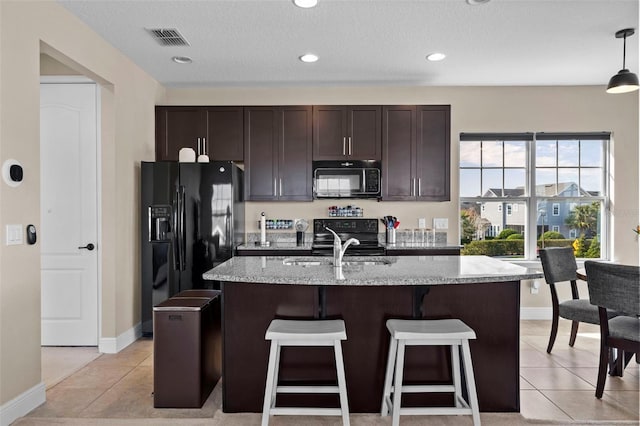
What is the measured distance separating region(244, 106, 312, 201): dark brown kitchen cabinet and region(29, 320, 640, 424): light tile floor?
2013mm

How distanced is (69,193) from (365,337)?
296 cm

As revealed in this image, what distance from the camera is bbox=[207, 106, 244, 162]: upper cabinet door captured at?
4602mm

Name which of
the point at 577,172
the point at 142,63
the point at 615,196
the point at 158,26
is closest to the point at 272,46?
the point at 158,26

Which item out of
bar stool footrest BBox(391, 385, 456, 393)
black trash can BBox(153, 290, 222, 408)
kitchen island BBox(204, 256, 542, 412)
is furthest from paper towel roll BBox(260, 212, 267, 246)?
bar stool footrest BBox(391, 385, 456, 393)

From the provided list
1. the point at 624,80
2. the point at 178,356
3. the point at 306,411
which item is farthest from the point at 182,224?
the point at 624,80

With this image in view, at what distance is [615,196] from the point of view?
4762mm

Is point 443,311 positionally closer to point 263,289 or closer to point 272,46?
point 263,289

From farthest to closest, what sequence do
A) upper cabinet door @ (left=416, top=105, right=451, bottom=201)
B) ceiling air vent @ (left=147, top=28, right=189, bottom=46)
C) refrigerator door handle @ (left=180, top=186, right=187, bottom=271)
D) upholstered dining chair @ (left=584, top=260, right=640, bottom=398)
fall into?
upper cabinet door @ (left=416, top=105, right=451, bottom=201)
refrigerator door handle @ (left=180, top=186, right=187, bottom=271)
ceiling air vent @ (left=147, top=28, right=189, bottom=46)
upholstered dining chair @ (left=584, top=260, right=640, bottom=398)

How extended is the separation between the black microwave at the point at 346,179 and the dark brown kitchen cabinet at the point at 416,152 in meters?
0.12

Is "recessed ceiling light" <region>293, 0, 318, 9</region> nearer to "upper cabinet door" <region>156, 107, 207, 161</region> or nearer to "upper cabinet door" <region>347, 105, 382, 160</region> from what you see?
"upper cabinet door" <region>347, 105, 382, 160</region>

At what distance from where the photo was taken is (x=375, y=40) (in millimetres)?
3498

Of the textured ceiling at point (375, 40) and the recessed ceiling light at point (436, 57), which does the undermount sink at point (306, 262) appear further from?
the recessed ceiling light at point (436, 57)

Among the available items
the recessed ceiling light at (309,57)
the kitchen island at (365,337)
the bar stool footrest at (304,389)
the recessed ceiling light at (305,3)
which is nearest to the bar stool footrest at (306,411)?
the bar stool footrest at (304,389)

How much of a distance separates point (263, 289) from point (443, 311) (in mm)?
1075
